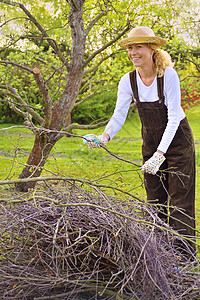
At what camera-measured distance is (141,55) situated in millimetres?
3021

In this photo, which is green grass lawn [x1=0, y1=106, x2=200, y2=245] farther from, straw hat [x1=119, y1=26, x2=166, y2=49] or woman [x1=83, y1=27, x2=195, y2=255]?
straw hat [x1=119, y1=26, x2=166, y2=49]

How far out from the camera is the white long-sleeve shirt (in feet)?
9.59

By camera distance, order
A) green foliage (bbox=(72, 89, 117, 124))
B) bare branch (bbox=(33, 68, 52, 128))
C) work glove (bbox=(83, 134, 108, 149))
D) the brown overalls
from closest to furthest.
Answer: work glove (bbox=(83, 134, 108, 149)) < the brown overalls < bare branch (bbox=(33, 68, 52, 128)) < green foliage (bbox=(72, 89, 117, 124))

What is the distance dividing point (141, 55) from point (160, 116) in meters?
0.51

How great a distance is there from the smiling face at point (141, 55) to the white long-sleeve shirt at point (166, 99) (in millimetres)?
151

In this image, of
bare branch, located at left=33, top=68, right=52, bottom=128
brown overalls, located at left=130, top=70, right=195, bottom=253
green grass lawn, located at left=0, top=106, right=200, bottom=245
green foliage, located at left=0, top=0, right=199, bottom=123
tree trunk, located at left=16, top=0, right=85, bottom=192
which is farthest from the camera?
green grass lawn, located at left=0, top=106, right=200, bottom=245

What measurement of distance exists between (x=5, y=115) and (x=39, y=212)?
1269 centimetres

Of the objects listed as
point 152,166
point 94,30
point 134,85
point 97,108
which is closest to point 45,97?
point 134,85

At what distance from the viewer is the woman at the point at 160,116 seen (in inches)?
117

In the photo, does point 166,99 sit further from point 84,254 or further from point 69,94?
point 69,94

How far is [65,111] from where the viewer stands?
5398 mm

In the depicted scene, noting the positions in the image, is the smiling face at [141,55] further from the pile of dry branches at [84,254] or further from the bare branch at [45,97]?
the bare branch at [45,97]

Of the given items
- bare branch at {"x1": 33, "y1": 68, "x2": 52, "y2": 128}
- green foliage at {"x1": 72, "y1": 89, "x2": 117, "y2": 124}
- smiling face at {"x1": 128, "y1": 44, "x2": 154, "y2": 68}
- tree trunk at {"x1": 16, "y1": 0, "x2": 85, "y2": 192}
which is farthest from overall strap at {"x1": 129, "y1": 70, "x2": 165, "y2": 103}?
green foliage at {"x1": 72, "y1": 89, "x2": 117, "y2": 124}

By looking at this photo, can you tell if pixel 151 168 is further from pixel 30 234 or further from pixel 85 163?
pixel 85 163
